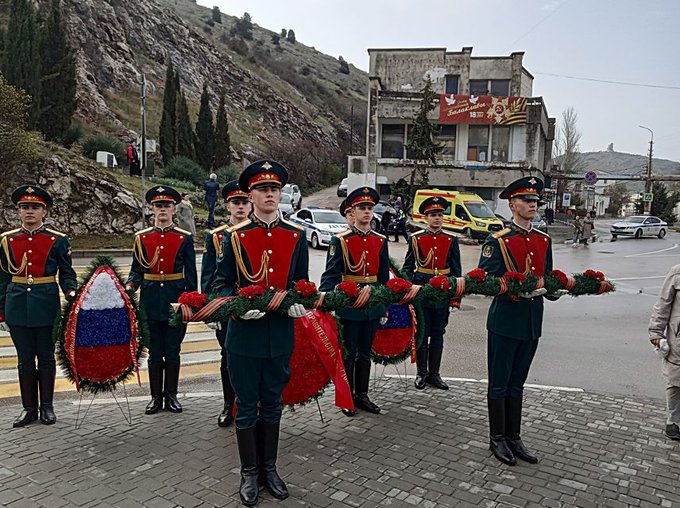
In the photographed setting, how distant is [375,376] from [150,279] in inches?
122

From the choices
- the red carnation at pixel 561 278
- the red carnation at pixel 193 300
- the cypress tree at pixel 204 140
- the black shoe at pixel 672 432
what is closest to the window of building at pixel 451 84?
the cypress tree at pixel 204 140

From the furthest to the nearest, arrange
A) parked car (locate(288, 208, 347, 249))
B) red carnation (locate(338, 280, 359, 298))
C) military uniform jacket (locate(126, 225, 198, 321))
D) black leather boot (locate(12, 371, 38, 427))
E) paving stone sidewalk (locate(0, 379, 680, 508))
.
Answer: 1. parked car (locate(288, 208, 347, 249))
2. military uniform jacket (locate(126, 225, 198, 321))
3. black leather boot (locate(12, 371, 38, 427))
4. red carnation (locate(338, 280, 359, 298))
5. paving stone sidewalk (locate(0, 379, 680, 508))

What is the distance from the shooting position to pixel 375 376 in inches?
288

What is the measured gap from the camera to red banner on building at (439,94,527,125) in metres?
38.1

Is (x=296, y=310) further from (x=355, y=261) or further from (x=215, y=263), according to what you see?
(x=215, y=263)

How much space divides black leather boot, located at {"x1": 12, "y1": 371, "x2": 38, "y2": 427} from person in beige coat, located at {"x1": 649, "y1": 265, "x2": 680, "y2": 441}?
5.81 m

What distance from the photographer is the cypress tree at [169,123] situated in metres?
38.2

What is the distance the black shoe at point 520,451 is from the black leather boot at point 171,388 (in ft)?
10.6

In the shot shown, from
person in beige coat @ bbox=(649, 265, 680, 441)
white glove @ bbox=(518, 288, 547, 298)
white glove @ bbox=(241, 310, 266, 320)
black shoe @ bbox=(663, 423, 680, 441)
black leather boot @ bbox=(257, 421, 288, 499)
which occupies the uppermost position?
white glove @ bbox=(518, 288, 547, 298)

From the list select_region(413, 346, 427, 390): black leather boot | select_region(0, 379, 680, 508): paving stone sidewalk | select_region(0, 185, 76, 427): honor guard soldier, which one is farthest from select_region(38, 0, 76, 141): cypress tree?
select_region(413, 346, 427, 390): black leather boot

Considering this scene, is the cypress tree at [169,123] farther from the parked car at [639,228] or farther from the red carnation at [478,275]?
the red carnation at [478,275]

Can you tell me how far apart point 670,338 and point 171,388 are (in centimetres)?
484

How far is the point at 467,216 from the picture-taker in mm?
27688

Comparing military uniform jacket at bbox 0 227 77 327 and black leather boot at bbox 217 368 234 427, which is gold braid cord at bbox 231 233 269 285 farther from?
military uniform jacket at bbox 0 227 77 327
